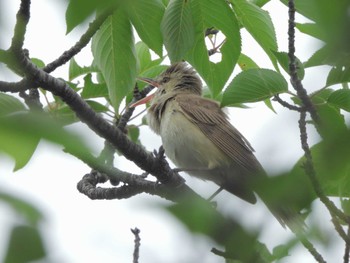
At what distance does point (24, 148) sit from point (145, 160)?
314cm

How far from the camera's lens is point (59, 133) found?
662mm

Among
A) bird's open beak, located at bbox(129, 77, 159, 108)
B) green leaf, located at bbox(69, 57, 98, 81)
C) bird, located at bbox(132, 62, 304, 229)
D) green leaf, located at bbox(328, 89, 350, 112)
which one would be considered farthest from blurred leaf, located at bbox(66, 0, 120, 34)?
bird, located at bbox(132, 62, 304, 229)

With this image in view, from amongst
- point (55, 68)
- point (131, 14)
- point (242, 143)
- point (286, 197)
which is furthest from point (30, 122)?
point (242, 143)

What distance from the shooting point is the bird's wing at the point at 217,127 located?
18.1 feet

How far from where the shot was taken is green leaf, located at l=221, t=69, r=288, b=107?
9.23 feet

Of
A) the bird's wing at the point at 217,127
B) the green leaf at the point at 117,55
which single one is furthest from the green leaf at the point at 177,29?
the bird's wing at the point at 217,127

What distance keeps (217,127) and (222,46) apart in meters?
2.41

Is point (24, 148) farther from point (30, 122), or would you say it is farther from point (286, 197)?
point (286, 197)

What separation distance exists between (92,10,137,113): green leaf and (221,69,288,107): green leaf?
0.73 meters

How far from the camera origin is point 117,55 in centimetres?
345

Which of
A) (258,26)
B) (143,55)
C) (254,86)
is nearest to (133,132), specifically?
(143,55)

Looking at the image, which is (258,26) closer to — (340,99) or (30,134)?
(340,99)

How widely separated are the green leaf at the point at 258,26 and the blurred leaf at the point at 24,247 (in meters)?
2.90

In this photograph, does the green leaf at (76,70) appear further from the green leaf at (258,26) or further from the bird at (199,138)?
the green leaf at (258,26)
